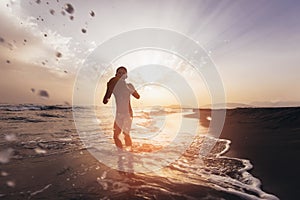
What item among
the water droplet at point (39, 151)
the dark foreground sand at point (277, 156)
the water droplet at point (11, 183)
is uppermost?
the water droplet at point (39, 151)

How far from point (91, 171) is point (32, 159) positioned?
6.27 feet

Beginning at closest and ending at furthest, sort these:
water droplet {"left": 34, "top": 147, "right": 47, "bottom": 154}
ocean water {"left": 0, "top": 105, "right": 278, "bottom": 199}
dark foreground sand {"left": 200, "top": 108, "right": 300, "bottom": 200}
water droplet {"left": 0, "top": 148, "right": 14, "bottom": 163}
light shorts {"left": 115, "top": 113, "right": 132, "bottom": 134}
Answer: ocean water {"left": 0, "top": 105, "right": 278, "bottom": 199}, dark foreground sand {"left": 200, "top": 108, "right": 300, "bottom": 200}, water droplet {"left": 0, "top": 148, "right": 14, "bottom": 163}, water droplet {"left": 34, "top": 147, "right": 47, "bottom": 154}, light shorts {"left": 115, "top": 113, "right": 132, "bottom": 134}

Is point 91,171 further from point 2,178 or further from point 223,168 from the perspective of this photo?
point 223,168

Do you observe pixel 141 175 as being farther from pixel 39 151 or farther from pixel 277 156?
pixel 39 151

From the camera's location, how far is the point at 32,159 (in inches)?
228

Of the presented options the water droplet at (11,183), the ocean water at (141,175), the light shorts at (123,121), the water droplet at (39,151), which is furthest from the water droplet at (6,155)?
the light shorts at (123,121)

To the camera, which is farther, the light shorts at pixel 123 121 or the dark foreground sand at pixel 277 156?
the light shorts at pixel 123 121

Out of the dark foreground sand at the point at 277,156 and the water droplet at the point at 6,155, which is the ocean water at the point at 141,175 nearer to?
the water droplet at the point at 6,155

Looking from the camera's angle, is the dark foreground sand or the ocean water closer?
the ocean water

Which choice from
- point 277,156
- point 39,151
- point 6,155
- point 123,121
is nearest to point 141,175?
point 123,121

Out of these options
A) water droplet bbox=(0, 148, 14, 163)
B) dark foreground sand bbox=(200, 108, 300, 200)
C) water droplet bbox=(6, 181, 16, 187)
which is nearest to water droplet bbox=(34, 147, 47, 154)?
water droplet bbox=(0, 148, 14, 163)

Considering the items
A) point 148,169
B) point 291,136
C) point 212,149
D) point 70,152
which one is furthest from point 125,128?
point 291,136

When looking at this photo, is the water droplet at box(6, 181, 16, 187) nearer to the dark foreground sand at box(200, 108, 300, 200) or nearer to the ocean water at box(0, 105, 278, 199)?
the ocean water at box(0, 105, 278, 199)

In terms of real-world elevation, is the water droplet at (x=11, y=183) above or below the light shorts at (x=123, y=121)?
below
